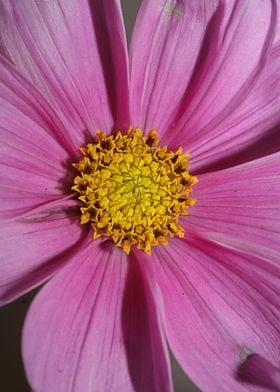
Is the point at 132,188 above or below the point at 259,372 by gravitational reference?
above

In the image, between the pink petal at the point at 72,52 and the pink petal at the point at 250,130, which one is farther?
the pink petal at the point at 250,130

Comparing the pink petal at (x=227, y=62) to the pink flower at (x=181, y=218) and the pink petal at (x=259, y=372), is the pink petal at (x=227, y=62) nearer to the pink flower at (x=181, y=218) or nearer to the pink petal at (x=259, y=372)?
the pink flower at (x=181, y=218)

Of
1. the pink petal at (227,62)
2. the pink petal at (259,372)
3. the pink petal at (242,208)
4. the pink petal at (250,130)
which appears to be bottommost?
the pink petal at (259,372)

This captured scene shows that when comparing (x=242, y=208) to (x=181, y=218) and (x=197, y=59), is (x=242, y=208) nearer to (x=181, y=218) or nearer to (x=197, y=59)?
(x=181, y=218)

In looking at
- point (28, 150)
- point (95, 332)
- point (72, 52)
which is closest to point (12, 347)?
point (95, 332)

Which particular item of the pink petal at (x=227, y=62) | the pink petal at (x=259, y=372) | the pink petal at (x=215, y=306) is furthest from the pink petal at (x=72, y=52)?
the pink petal at (x=259, y=372)

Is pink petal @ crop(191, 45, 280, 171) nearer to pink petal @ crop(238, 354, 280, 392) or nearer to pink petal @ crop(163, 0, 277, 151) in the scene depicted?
pink petal @ crop(163, 0, 277, 151)

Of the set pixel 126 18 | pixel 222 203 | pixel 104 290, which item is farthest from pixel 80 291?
pixel 126 18
